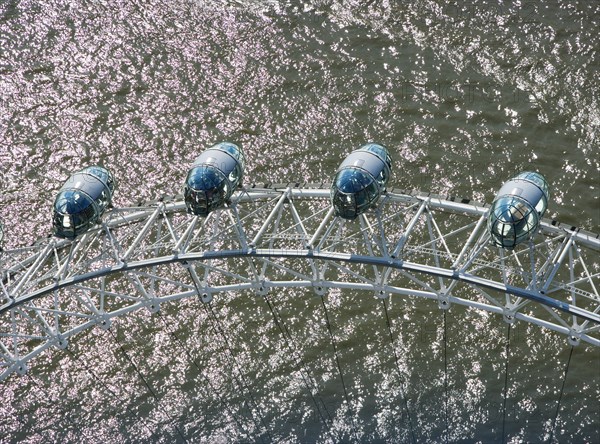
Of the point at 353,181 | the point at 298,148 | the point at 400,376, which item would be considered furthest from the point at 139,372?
the point at 353,181

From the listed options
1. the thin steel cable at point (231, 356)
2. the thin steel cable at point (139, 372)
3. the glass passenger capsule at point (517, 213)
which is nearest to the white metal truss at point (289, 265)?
the glass passenger capsule at point (517, 213)

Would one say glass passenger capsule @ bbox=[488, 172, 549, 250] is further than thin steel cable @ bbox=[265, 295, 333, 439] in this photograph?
No

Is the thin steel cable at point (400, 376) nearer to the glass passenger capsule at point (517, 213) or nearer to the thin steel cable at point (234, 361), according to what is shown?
the thin steel cable at point (234, 361)

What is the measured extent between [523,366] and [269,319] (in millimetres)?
12629

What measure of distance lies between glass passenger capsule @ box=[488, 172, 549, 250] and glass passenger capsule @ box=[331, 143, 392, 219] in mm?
4460

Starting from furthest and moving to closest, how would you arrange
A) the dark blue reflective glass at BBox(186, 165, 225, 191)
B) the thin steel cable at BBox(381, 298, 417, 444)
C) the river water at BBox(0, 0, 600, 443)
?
1. the river water at BBox(0, 0, 600, 443)
2. the thin steel cable at BBox(381, 298, 417, 444)
3. the dark blue reflective glass at BBox(186, 165, 225, 191)

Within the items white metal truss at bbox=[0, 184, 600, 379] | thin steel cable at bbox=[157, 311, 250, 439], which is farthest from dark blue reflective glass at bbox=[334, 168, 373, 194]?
thin steel cable at bbox=[157, 311, 250, 439]

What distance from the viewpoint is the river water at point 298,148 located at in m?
50.4

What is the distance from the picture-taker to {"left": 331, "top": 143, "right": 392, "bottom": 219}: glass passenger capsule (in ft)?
130

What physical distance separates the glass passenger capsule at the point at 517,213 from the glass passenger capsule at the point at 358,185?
14.6 ft

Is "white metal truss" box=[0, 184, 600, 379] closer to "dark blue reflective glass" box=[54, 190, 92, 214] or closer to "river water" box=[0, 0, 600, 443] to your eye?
"dark blue reflective glass" box=[54, 190, 92, 214]

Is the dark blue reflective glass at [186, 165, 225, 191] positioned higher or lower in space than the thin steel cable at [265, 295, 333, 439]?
lower

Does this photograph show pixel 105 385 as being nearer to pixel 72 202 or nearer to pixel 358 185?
pixel 72 202

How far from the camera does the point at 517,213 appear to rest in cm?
3788
